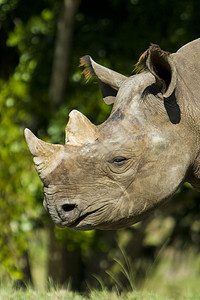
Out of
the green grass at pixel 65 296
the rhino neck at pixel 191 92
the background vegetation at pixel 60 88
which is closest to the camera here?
the rhino neck at pixel 191 92

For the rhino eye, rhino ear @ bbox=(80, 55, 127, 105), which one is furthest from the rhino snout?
rhino ear @ bbox=(80, 55, 127, 105)

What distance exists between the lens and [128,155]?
3715 mm

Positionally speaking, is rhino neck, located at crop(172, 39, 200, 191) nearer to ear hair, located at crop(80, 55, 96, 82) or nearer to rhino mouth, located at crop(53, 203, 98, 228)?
ear hair, located at crop(80, 55, 96, 82)

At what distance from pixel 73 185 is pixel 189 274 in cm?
619

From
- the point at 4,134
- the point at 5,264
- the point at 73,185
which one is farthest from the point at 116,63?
the point at 73,185

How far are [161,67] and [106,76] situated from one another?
0.61 meters

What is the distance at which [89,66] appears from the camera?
438cm

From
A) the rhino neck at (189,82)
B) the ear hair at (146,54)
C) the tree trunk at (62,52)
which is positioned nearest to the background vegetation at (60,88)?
the tree trunk at (62,52)

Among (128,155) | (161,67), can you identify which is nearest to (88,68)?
(161,67)

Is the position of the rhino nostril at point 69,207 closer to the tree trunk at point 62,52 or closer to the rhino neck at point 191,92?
the rhino neck at point 191,92

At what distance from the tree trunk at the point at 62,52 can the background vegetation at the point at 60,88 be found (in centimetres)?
1

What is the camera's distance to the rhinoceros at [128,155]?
362 cm

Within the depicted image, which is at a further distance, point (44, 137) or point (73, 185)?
point (44, 137)

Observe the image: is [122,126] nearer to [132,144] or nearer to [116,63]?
[132,144]
